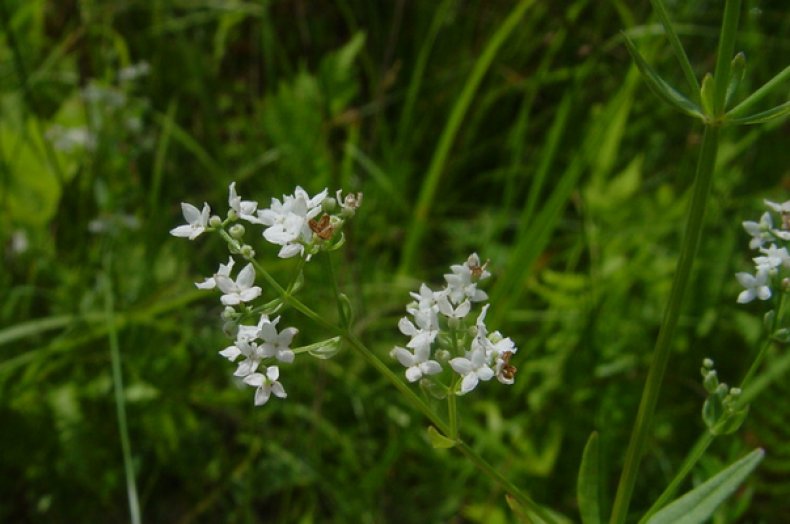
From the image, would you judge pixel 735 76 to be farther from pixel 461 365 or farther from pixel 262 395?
pixel 262 395

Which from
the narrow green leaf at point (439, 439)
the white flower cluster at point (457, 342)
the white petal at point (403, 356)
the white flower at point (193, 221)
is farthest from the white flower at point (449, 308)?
the white flower at point (193, 221)

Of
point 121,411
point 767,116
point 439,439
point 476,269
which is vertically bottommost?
point 121,411

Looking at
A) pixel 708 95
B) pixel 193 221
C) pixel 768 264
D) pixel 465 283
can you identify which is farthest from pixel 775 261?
pixel 193 221

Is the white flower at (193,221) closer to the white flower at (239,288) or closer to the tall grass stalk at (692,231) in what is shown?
the white flower at (239,288)

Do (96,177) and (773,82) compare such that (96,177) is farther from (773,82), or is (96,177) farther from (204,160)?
(773,82)

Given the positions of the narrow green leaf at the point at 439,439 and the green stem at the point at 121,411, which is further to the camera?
the green stem at the point at 121,411

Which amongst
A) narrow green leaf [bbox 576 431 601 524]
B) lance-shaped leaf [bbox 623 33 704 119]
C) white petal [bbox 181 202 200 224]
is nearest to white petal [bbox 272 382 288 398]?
white petal [bbox 181 202 200 224]

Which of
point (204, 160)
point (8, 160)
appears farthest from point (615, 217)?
point (8, 160)
